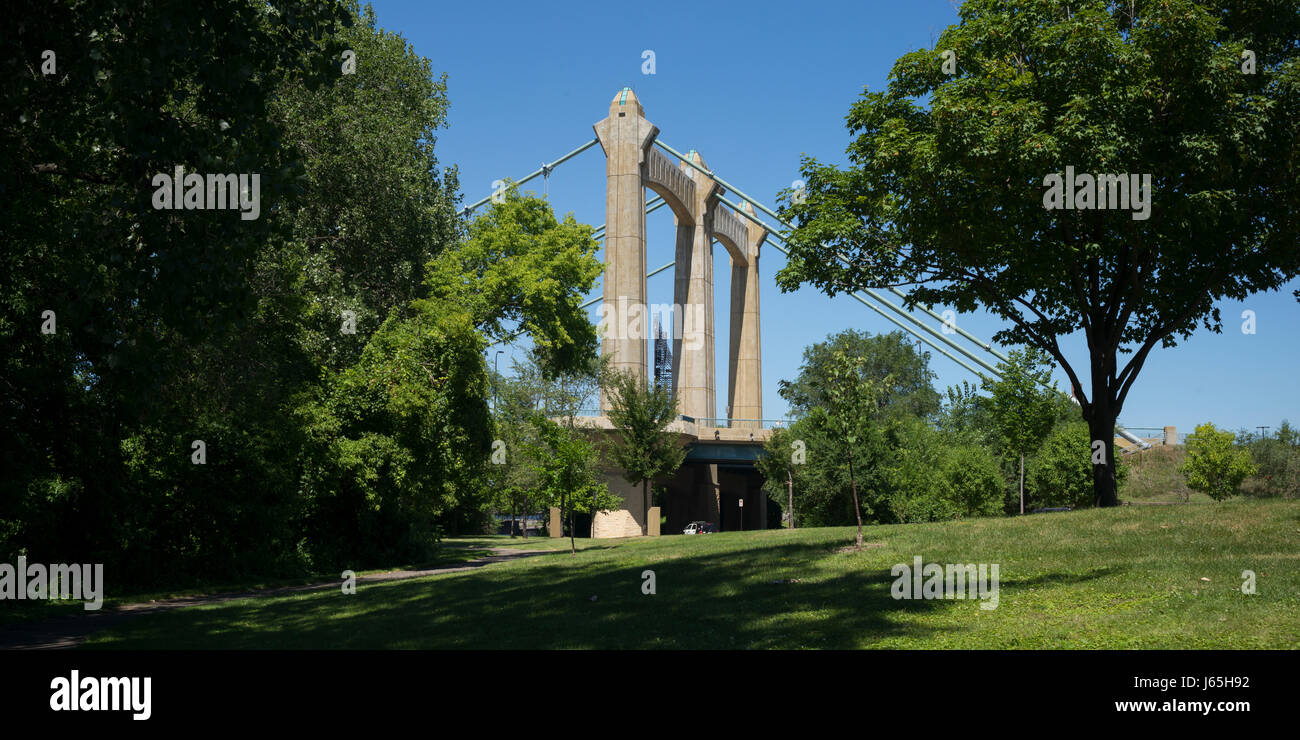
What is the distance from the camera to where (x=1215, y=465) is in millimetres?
61500

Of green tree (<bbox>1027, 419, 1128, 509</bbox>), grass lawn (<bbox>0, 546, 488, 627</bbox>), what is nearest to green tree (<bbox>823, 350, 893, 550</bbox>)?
grass lawn (<bbox>0, 546, 488, 627</bbox>)

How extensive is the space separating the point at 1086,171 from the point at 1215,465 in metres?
50.6

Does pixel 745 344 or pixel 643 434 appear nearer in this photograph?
pixel 643 434

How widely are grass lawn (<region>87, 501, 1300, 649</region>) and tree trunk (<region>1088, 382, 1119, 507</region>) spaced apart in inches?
117

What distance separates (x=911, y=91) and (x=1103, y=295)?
766 centimetres

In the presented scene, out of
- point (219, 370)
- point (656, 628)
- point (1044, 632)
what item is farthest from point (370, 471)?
point (1044, 632)

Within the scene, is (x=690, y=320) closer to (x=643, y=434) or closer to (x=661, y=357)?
(x=643, y=434)

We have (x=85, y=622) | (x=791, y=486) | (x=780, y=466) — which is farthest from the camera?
(x=780, y=466)

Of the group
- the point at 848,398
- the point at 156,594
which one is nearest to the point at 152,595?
the point at 156,594

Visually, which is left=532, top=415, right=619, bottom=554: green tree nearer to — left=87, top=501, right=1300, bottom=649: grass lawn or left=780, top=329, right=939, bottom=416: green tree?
left=87, top=501, right=1300, bottom=649: grass lawn

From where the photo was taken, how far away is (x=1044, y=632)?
9.59m

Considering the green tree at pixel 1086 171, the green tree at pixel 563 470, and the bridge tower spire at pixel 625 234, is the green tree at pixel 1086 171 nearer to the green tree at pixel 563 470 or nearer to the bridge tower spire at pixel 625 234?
the green tree at pixel 563 470

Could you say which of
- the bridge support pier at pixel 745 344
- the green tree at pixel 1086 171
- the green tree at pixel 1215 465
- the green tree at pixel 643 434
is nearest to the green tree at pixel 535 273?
the green tree at pixel 643 434
